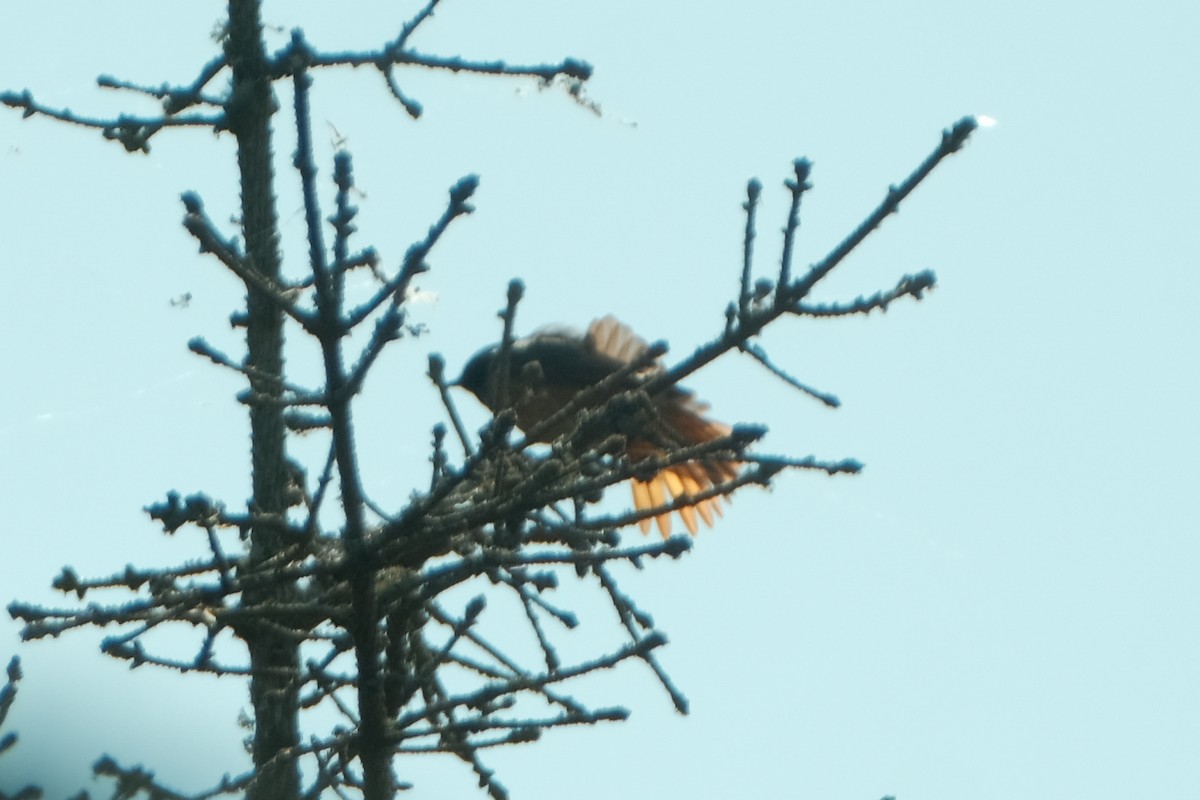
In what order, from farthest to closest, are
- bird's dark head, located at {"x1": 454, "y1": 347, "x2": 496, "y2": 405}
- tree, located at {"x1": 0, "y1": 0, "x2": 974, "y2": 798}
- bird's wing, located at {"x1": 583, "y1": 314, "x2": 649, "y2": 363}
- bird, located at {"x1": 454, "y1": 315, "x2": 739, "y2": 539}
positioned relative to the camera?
1. bird's dark head, located at {"x1": 454, "y1": 347, "x2": 496, "y2": 405}
2. bird's wing, located at {"x1": 583, "y1": 314, "x2": 649, "y2": 363}
3. bird, located at {"x1": 454, "y1": 315, "x2": 739, "y2": 539}
4. tree, located at {"x1": 0, "y1": 0, "x2": 974, "y2": 798}

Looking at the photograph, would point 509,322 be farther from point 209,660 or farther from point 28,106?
point 28,106

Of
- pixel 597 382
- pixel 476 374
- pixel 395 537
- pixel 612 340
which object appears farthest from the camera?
pixel 476 374

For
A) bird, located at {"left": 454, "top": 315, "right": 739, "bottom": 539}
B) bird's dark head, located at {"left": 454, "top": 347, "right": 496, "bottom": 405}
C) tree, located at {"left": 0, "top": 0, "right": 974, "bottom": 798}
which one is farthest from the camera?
bird's dark head, located at {"left": 454, "top": 347, "right": 496, "bottom": 405}

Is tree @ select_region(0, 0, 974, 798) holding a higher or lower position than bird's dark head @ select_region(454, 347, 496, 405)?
lower

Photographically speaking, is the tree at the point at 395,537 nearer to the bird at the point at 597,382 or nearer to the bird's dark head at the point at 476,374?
the bird at the point at 597,382

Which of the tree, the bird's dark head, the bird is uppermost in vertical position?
the bird's dark head

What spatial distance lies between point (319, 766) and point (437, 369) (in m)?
0.77

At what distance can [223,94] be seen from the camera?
4.29m

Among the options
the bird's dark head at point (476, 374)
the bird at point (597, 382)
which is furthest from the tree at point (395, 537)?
the bird's dark head at point (476, 374)

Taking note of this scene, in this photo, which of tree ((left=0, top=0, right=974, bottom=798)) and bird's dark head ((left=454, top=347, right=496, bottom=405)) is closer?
tree ((left=0, top=0, right=974, bottom=798))

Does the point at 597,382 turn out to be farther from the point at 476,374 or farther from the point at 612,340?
the point at 476,374

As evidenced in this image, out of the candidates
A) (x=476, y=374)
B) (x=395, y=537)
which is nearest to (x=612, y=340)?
(x=476, y=374)

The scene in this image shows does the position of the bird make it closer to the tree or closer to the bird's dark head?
the bird's dark head

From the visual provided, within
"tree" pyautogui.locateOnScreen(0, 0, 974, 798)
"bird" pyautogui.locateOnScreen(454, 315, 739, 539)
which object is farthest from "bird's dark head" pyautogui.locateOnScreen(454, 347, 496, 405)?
"tree" pyautogui.locateOnScreen(0, 0, 974, 798)
